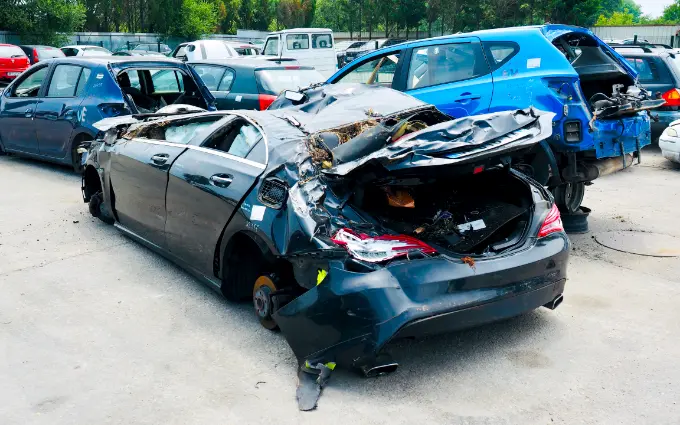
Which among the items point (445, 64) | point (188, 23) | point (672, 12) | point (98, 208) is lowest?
point (98, 208)

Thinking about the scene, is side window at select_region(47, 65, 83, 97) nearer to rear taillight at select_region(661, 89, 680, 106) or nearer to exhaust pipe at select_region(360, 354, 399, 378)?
exhaust pipe at select_region(360, 354, 399, 378)

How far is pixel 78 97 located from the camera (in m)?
9.20

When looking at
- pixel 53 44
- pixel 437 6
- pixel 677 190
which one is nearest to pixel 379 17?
pixel 437 6

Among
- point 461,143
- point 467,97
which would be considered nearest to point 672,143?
point 467,97

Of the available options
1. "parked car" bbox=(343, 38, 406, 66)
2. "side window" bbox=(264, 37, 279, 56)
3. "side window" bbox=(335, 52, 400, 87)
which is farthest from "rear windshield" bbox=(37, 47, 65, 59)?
"side window" bbox=(335, 52, 400, 87)

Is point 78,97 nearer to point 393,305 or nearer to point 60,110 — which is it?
point 60,110

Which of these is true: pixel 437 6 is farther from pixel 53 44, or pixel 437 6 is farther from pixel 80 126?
pixel 80 126

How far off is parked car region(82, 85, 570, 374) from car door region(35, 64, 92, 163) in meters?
4.41

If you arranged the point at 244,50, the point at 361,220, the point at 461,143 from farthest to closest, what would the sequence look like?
the point at 244,50 < the point at 361,220 < the point at 461,143

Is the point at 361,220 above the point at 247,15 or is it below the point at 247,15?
Result: below

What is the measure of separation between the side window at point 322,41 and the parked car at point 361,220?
1640 centimetres

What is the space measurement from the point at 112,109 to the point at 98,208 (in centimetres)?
217

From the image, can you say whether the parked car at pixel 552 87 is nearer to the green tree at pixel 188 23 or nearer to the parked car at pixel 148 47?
the parked car at pixel 148 47

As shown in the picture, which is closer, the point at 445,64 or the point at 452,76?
the point at 452,76
